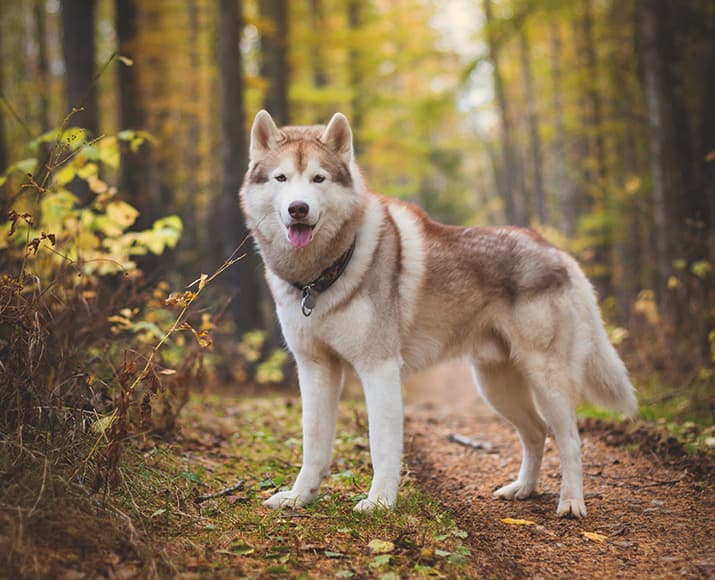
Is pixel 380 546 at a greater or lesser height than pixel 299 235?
lesser

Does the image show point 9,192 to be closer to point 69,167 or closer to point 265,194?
point 69,167

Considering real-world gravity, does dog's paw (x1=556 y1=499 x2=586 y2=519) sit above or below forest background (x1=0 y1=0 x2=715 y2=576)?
below

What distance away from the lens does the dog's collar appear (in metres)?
3.59

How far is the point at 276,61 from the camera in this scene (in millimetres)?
11578

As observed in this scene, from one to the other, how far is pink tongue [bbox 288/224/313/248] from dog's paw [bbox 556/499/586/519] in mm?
2128

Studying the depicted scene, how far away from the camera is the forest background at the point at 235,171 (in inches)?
140

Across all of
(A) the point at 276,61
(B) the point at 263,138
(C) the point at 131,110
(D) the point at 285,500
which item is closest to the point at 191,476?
(D) the point at 285,500

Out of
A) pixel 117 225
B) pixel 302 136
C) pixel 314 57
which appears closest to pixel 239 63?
pixel 314 57

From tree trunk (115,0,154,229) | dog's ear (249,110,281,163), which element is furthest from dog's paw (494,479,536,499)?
tree trunk (115,0,154,229)

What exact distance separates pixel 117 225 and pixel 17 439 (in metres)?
2.38

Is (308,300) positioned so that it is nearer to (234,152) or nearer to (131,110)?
(234,152)

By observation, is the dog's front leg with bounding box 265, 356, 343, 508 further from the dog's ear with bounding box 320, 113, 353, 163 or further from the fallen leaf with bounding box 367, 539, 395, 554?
the dog's ear with bounding box 320, 113, 353, 163

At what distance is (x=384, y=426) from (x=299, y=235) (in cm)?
113

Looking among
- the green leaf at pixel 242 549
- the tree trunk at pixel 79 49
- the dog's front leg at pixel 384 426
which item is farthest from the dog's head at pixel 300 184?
the tree trunk at pixel 79 49
